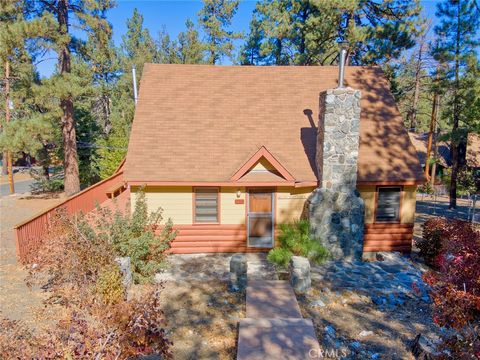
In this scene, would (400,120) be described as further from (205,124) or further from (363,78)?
(205,124)

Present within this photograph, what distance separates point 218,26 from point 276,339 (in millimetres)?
29385

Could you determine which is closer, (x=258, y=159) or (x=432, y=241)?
(x=258, y=159)

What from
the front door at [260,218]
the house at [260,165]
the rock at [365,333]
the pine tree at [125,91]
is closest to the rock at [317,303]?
the rock at [365,333]

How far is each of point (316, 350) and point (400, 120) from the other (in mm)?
9095

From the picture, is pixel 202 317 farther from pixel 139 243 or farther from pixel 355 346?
pixel 355 346

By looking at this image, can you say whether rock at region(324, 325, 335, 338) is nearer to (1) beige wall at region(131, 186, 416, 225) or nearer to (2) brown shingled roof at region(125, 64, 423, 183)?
(1) beige wall at region(131, 186, 416, 225)

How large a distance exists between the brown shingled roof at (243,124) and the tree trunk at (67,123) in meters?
6.67

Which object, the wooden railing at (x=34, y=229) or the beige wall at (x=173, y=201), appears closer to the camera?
the wooden railing at (x=34, y=229)

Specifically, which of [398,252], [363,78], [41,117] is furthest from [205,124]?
[41,117]

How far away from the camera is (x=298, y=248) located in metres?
9.43

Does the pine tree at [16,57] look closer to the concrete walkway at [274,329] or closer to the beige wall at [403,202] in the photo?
the concrete walkway at [274,329]

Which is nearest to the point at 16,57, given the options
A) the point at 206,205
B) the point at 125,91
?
the point at 206,205

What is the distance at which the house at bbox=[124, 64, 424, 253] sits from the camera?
9.66 metres

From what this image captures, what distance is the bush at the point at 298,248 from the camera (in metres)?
9.27
